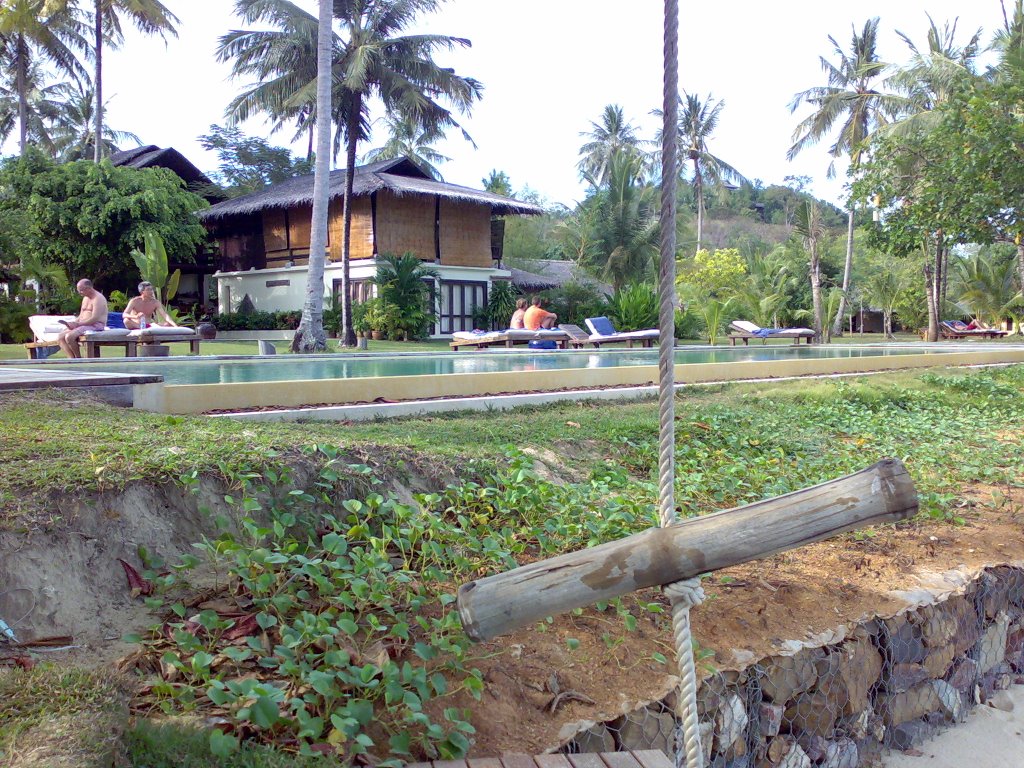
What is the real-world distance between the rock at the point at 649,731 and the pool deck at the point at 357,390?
377 centimetres

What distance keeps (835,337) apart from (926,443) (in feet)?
83.3

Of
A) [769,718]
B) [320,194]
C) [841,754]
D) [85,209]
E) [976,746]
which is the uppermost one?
[85,209]

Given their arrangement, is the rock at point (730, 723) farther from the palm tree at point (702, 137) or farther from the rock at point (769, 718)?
the palm tree at point (702, 137)

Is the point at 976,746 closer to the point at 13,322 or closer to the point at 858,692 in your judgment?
the point at 858,692

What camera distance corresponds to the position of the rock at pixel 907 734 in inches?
147

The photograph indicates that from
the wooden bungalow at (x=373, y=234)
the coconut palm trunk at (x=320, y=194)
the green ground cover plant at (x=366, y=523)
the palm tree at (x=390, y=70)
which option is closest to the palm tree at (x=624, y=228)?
the wooden bungalow at (x=373, y=234)

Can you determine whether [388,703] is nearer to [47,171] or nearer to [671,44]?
[671,44]

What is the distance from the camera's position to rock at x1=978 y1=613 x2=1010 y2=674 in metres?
4.15

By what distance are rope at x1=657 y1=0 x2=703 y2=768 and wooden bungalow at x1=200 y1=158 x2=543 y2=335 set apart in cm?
2135

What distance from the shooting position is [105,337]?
10.6 metres

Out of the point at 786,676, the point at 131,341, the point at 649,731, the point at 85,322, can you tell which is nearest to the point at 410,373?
the point at 131,341

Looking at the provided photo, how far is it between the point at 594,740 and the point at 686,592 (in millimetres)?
821

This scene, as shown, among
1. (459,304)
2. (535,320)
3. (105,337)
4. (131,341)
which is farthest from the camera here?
(459,304)

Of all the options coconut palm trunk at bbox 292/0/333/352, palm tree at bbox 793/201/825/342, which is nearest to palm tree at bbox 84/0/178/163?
coconut palm trunk at bbox 292/0/333/352
